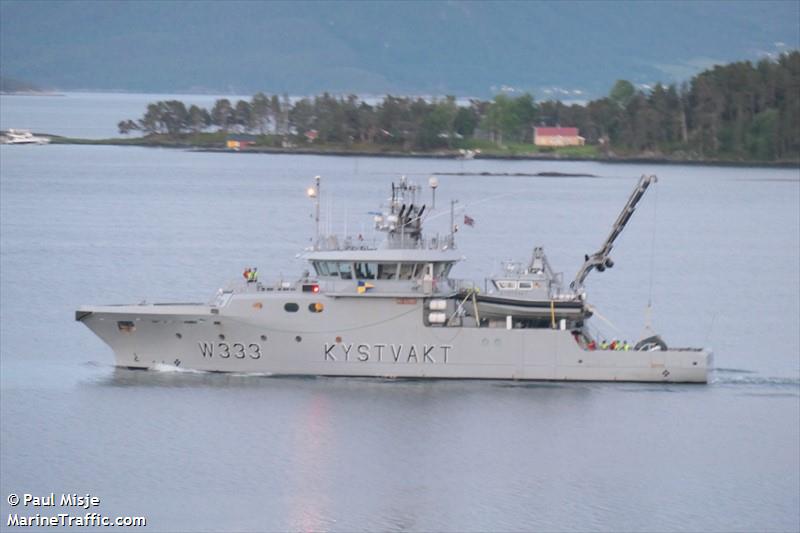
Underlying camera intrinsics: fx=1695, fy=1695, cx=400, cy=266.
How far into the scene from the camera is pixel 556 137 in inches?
5778

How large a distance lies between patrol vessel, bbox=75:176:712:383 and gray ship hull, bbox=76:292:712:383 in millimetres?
22

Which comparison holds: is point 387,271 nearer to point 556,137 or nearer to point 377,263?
point 377,263

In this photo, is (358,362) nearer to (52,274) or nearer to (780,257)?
(52,274)

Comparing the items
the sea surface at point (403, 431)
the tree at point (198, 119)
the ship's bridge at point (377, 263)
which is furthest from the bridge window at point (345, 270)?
the tree at point (198, 119)

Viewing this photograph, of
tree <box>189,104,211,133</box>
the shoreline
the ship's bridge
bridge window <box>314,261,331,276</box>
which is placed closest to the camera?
the ship's bridge

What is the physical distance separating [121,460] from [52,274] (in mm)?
24811

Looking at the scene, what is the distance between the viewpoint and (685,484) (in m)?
31.8

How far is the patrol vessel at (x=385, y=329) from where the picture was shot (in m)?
37.3

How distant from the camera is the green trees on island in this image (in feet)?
435

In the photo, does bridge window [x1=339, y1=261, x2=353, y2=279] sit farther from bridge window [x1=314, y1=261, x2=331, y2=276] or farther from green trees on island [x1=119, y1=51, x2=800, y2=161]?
green trees on island [x1=119, y1=51, x2=800, y2=161]

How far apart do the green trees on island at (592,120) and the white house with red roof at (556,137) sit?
2146 millimetres

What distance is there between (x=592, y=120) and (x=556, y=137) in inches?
158

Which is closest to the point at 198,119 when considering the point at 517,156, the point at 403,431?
the point at 517,156

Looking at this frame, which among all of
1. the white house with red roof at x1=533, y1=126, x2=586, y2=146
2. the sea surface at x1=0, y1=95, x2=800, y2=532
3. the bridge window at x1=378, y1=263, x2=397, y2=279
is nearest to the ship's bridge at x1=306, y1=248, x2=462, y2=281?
the bridge window at x1=378, y1=263, x2=397, y2=279
